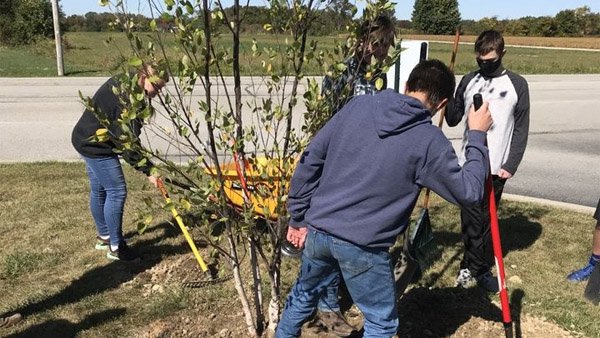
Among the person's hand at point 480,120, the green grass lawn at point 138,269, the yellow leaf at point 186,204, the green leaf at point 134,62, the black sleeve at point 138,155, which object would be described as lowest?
the green grass lawn at point 138,269

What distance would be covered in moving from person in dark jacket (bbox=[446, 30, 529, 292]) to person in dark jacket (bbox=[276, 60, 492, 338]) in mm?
1442

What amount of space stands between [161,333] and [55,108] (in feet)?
35.0

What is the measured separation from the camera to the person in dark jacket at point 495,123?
3879 millimetres

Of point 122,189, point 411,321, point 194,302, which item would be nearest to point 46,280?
point 122,189

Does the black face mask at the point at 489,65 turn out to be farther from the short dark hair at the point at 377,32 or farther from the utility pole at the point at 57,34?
the utility pole at the point at 57,34

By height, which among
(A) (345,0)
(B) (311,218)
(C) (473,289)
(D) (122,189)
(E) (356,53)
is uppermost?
(A) (345,0)

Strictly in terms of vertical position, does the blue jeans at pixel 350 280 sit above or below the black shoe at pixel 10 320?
above

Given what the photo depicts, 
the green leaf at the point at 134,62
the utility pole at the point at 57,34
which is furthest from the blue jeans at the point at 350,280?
→ the utility pole at the point at 57,34

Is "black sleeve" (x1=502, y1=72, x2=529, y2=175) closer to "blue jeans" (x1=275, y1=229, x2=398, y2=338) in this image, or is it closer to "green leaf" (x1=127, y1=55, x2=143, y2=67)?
"blue jeans" (x1=275, y1=229, x2=398, y2=338)

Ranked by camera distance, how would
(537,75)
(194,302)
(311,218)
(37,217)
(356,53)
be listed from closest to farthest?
(311,218)
(356,53)
(194,302)
(37,217)
(537,75)

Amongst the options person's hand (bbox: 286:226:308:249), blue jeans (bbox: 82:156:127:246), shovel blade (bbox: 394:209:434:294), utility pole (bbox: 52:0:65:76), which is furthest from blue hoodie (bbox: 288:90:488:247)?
utility pole (bbox: 52:0:65:76)

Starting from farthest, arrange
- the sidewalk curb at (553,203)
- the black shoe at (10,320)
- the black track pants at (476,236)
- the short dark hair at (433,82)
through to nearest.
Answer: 1. the sidewalk curb at (553,203)
2. the black track pants at (476,236)
3. the black shoe at (10,320)
4. the short dark hair at (433,82)

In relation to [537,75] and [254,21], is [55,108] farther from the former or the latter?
[537,75]

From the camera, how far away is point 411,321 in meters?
3.58
